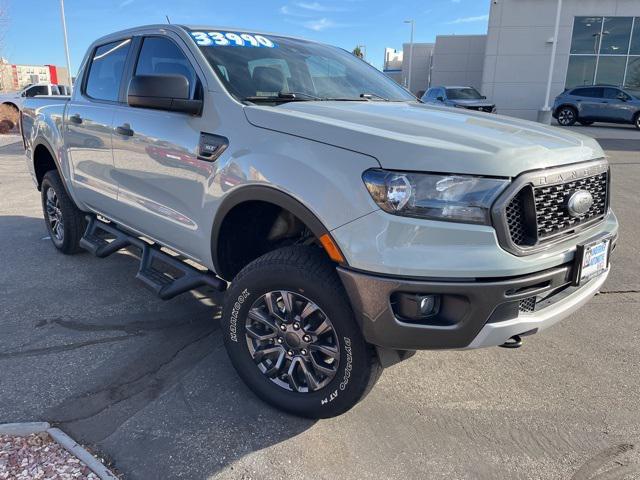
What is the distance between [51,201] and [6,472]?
373 centimetres

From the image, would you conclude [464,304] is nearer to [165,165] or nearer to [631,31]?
[165,165]

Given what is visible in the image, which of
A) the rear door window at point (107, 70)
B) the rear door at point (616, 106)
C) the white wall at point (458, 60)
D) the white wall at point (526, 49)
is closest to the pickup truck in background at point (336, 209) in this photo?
the rear door window at point (107, 70)

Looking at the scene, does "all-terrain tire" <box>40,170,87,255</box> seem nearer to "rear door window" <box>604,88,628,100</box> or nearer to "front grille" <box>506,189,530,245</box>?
"front grille" <box>506,189,530,245</box>

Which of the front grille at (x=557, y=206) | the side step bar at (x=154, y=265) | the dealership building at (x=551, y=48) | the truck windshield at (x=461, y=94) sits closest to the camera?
the front grille at (x=557, y=206)

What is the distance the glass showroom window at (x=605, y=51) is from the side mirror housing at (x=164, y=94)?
29.1m

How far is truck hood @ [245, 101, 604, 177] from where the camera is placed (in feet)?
6.88

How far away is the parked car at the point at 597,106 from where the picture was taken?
20.8 meters

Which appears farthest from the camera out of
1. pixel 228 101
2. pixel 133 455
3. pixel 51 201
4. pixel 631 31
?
pixel 631 31

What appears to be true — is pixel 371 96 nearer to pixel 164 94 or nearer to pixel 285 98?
pixel 285 98

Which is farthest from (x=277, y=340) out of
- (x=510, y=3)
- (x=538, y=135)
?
(x=510, y=3)

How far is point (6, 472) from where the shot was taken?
7.30ft

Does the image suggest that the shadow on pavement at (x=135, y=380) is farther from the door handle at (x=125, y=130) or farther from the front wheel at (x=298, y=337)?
the door handle at (x=125, y=130)

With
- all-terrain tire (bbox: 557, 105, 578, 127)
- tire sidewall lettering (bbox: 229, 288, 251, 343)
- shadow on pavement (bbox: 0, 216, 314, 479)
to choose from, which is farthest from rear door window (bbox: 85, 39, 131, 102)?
all-terrain tire (bbox: 557, 105, 578, 127)

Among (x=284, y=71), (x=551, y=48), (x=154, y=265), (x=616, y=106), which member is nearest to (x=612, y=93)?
(x=616, y=106)
